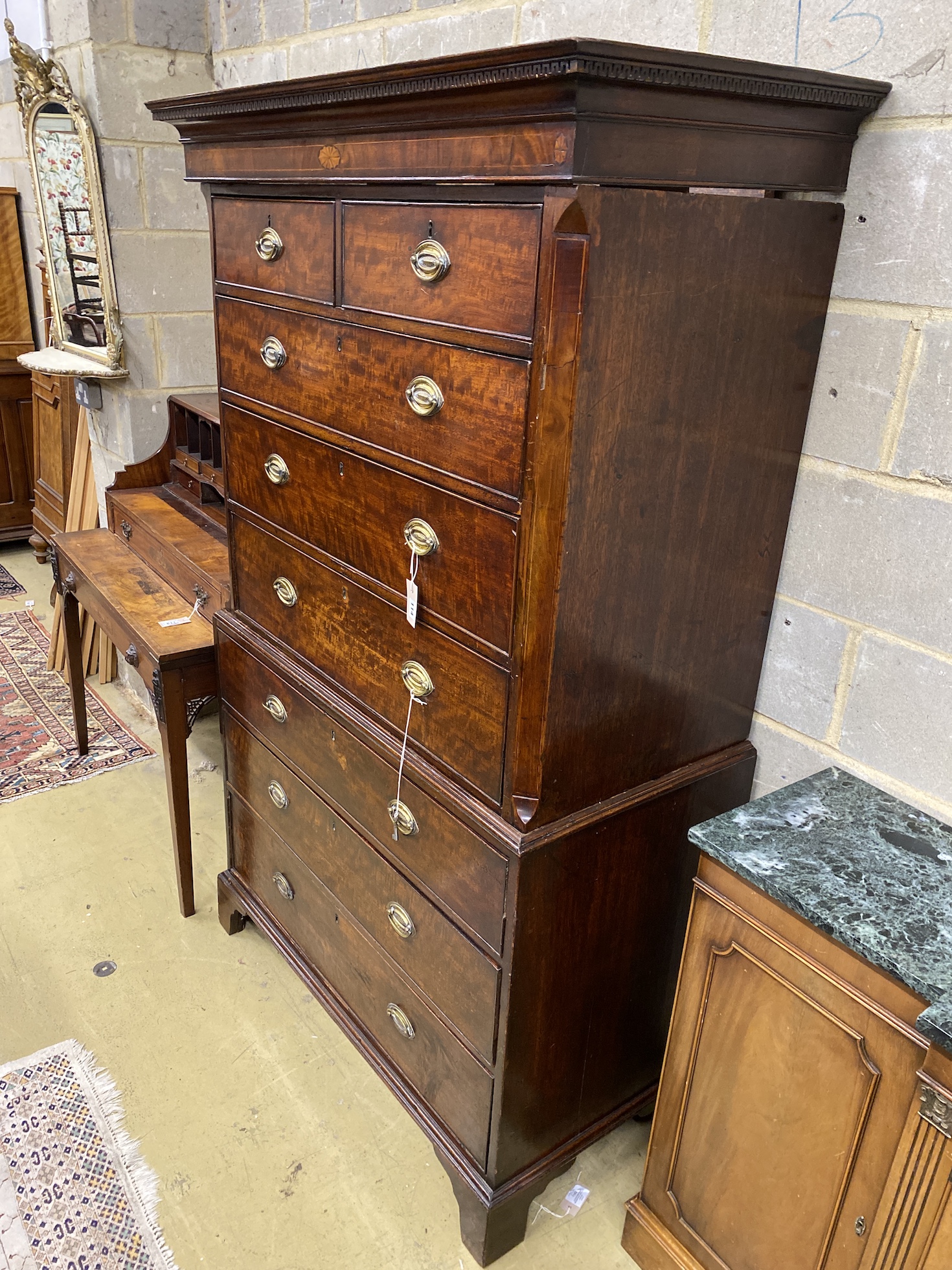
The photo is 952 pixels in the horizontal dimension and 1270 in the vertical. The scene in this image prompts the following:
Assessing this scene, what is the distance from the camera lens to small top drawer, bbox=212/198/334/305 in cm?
145

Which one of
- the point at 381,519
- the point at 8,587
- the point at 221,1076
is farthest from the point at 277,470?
the point at 8,587

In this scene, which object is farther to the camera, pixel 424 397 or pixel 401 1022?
pixel 401 1022

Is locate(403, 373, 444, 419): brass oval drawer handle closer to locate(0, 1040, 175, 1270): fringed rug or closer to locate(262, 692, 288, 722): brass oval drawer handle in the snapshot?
locate(262, 692, 288, 722): brass oval drawer handle

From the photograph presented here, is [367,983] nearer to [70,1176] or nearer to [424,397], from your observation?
[70,1176]

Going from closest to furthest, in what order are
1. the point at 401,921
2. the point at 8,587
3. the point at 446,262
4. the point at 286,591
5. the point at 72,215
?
the point at 446,262 → the point at 401,921 → the point at 286,591 → the point at 72,215 → the point at 8,587

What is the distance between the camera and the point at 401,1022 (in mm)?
1763

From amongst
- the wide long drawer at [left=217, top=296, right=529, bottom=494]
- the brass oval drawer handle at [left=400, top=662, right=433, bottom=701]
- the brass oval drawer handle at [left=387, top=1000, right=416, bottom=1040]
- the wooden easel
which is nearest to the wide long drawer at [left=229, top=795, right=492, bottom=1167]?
the brass oval drawer handle at [left=387, top=1000, right=416, bottom=1040]

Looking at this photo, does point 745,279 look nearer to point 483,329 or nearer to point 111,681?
point 483,329

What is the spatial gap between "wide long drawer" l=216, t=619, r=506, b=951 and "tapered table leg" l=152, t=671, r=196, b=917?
0.41ft

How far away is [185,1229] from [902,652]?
5.31ft

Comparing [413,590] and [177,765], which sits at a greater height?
[413,590]

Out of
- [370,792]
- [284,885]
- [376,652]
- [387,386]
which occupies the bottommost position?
[284,885]

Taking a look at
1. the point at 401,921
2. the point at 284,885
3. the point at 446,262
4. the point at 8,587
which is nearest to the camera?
the point at 446,262

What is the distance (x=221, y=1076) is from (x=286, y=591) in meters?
1.07
